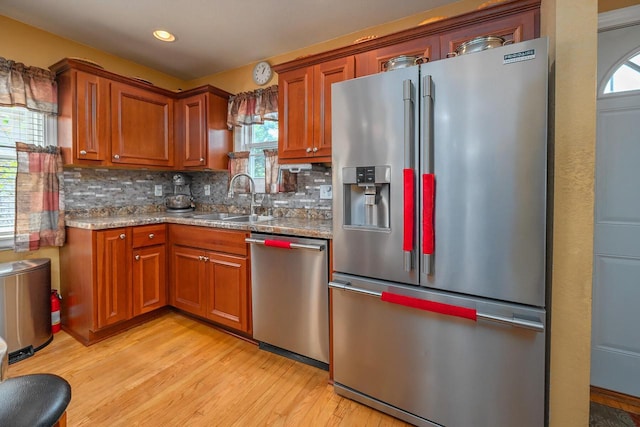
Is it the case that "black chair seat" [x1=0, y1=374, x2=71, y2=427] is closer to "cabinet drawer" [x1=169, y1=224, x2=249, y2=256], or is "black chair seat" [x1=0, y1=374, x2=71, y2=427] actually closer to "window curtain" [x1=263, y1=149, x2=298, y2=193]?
"cabinet drawer" [x1=169, y1=224, x2=249, y2=256]

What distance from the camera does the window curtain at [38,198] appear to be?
7.36 ft

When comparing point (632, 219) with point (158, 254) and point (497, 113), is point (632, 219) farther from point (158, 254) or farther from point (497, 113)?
point (158, 254)

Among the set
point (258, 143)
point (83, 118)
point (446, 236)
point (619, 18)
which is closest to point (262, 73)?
point (258, 143)

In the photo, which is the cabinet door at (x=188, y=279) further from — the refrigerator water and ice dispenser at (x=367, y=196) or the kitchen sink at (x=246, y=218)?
the refrigerator water and ice dispenser at (x=367, y=196)

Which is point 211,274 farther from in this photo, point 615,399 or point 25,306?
point 615,399

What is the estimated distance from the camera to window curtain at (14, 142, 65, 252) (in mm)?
2242

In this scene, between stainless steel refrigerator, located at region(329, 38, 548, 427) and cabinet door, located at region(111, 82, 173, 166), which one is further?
cabinet door, located at region(111, 82, 173, 166)

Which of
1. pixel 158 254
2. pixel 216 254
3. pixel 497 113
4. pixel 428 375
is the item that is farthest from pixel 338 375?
pixel 158 254

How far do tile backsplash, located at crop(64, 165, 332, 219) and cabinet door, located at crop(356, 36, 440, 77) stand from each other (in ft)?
2.69

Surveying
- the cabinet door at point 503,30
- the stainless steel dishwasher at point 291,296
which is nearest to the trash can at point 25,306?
the stainless steel dishwasher at point 291,296

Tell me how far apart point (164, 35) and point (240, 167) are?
49.6 inches

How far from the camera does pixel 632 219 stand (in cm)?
168

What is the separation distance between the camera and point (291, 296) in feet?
6.44

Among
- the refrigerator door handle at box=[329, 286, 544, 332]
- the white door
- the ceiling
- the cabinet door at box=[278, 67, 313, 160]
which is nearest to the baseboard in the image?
the white door
